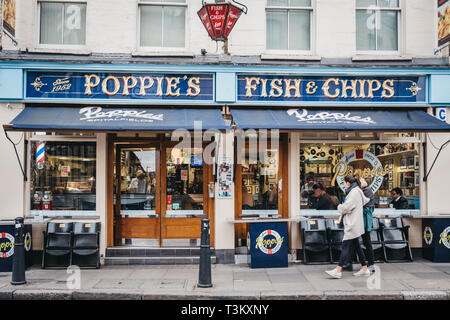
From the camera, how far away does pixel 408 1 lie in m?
9.80

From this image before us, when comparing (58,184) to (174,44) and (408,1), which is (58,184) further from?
(408,1)

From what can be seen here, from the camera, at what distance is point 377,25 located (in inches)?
397

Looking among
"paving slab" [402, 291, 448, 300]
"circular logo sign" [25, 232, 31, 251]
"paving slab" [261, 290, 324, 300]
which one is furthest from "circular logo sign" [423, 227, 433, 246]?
"circular logo sign" [25, 232, 31, 251]

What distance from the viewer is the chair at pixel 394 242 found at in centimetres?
924

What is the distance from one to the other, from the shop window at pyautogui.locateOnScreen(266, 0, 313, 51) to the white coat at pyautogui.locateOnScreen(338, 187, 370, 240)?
157 inches

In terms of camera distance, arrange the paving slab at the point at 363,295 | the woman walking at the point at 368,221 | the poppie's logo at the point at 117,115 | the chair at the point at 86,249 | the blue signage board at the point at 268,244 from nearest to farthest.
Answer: the paving slab at the point at 363,295 → the woman walking at the point at 368,221 → the poppie's logo at the point at 117,115 → the blue signage board at the point at 268,244 → the chair at the point at 86,249

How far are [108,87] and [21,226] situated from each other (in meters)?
3.52

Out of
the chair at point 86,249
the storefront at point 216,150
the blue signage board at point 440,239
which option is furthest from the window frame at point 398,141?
the chair at point 86,249

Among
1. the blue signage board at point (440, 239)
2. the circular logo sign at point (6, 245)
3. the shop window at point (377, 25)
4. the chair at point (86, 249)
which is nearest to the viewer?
the circular logo sign at point (6, 245)

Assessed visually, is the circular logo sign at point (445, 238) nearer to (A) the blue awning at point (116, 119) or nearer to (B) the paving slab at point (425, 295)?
(B) the paving slab at point (425, 295)

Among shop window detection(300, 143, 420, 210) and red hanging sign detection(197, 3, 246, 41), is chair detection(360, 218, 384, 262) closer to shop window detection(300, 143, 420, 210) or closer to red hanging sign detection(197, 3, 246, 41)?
shop window detection(300, 143, 420, 210)

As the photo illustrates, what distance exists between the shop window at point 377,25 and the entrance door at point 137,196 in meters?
5.76

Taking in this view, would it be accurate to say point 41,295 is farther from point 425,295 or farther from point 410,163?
point 410,163

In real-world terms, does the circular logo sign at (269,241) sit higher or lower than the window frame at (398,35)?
lower
